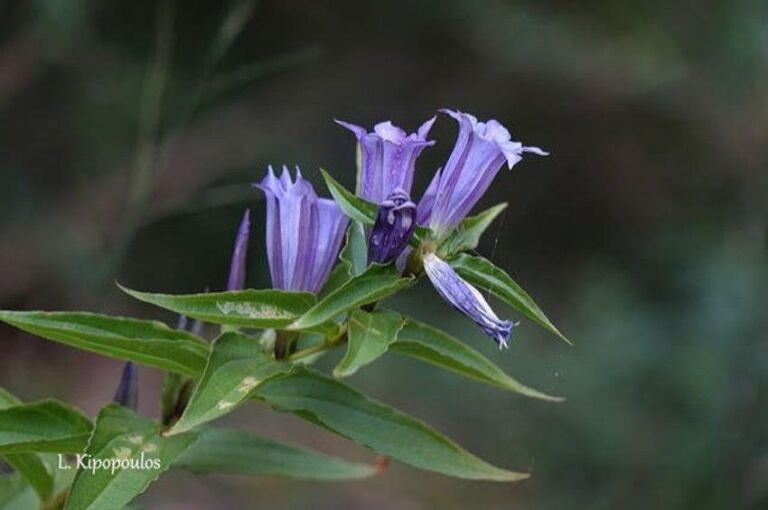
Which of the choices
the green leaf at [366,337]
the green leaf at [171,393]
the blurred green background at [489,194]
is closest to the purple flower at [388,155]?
the green leaf at [366,337]

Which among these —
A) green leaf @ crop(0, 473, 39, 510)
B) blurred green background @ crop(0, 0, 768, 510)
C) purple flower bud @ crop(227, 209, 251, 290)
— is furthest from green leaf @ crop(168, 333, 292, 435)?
blurred green background @ crop(0, 0, 768, 510)

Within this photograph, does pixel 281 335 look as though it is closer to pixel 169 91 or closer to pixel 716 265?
pixel 716 265

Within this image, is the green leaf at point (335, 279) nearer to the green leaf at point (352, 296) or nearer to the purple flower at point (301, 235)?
the purple flower at point (301, 235)

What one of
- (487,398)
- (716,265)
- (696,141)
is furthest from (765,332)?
(696,141)

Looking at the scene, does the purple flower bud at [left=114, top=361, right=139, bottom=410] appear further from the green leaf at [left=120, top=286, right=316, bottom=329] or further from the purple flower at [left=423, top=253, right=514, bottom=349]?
the purple flower at [left=423, top=253, right=514, bottom=349]

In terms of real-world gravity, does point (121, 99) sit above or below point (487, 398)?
above
